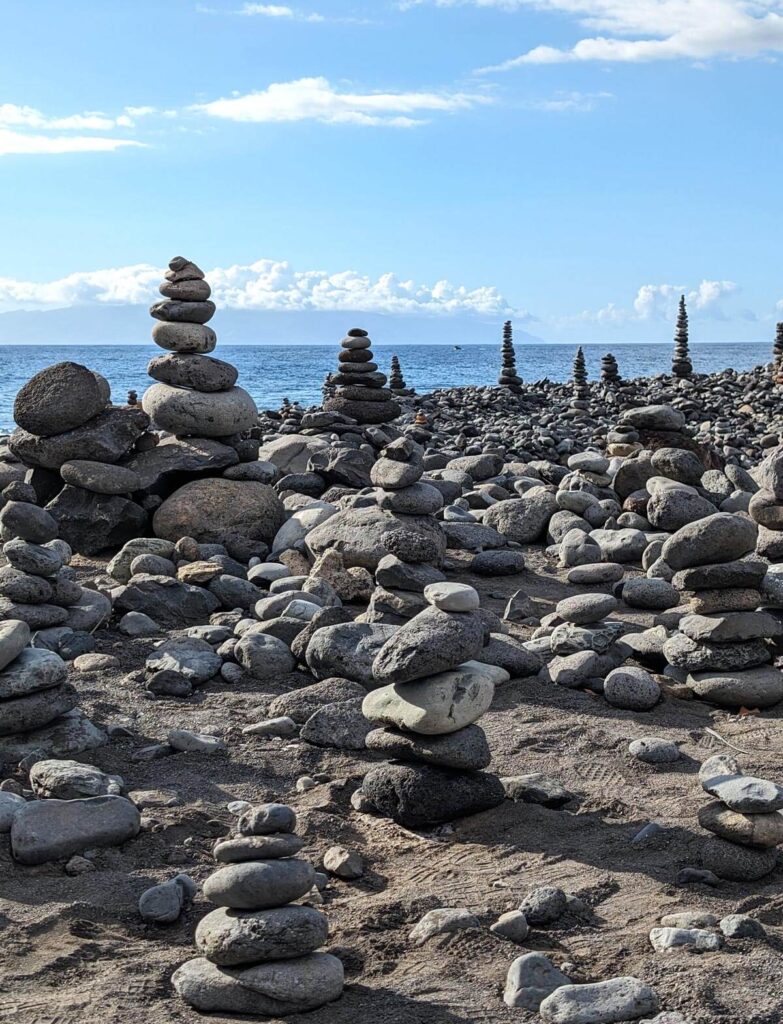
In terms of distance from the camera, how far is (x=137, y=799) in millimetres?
5883

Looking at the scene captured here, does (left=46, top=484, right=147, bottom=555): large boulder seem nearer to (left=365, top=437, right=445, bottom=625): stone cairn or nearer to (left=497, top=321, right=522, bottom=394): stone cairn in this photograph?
(left=365, top=437, right=445, bottom=625): stone cairn

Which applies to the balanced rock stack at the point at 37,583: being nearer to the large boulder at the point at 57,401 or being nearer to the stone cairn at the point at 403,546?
the stone cairn at the point at 403,546

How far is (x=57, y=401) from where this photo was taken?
1162 centimetres

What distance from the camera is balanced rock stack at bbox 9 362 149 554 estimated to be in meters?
11.4

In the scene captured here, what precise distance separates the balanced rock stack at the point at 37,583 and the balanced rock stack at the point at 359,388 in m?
9.51

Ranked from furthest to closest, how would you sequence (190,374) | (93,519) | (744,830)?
(190,374) < (93,519) < (744,830)

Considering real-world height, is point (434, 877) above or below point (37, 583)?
below

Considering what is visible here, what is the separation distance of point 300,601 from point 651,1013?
5.30m

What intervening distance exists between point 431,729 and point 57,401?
7384 mm

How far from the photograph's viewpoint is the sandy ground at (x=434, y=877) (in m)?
4.01

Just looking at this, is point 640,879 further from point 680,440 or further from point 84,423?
point 680,440

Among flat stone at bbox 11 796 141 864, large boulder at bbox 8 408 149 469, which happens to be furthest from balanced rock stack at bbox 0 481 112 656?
flat stone at bbox 11 796 141 864

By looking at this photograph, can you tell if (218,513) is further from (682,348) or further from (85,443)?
(682,348)

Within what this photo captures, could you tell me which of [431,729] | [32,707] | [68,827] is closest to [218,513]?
[32,707]
